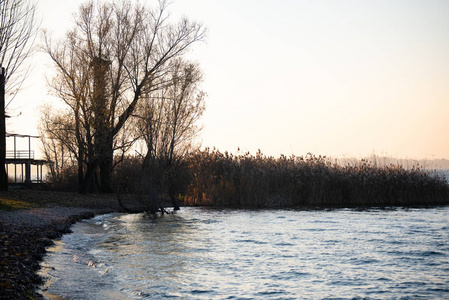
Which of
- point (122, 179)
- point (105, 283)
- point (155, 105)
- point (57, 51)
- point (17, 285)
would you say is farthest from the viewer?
point (122, 179)

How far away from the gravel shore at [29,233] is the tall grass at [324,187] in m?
6.88

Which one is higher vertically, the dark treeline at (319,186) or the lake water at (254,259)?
the dark treeline at (319,186)

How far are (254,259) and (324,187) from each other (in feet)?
56.2

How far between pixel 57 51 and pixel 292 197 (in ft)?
58.4

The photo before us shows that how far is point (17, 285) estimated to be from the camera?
8.05 m

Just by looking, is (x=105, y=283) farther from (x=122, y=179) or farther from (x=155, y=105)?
(x=122, y=179)

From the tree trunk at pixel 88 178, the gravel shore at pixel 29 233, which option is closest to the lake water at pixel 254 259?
the gravel shore at pixel 29 233

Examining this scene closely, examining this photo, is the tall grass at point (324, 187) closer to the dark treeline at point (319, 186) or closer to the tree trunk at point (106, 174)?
the dark treeline at point (319, 186)

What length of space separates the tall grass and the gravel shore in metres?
6.88

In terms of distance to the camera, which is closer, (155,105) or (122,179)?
(155,105)

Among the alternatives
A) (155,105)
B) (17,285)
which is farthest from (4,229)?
(155,105)

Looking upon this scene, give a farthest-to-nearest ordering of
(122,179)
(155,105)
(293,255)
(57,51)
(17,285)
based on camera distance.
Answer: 1. (122,179)
2. (57,51)
3. (155,105)
4. (293,255)
5. (17,285)

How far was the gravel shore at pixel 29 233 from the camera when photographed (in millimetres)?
8292

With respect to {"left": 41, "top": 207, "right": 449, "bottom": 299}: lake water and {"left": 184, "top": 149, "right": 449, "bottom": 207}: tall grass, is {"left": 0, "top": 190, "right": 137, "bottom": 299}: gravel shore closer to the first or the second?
{"left": 41, "top": 207, "right": 449, "bottom": 299}: lake water
